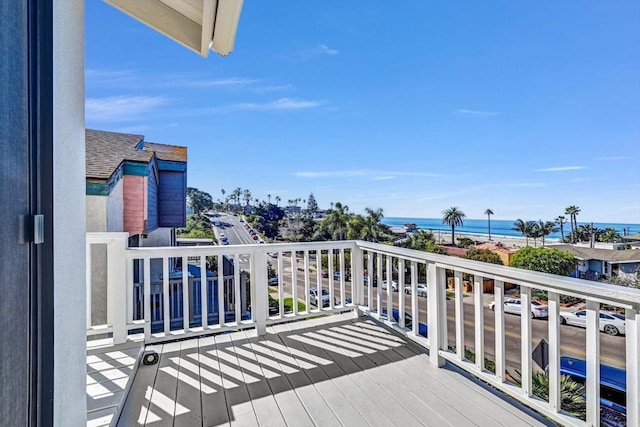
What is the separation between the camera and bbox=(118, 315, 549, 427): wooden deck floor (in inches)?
69.1

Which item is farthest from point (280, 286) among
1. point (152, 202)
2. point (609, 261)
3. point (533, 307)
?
point (609, 261)

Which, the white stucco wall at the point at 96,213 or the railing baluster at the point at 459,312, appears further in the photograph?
the white stucco wall at the point at 96,213

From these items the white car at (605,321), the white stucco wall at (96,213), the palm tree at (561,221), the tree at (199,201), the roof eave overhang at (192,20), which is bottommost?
the white car at (605,321)

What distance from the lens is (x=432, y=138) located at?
61.4ft

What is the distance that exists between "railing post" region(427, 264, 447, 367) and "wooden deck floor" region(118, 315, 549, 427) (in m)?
0.10

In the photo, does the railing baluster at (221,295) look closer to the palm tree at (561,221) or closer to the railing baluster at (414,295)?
the railing baluster at (414,295)

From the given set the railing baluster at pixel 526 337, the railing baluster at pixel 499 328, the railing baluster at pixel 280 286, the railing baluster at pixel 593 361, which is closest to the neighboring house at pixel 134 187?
the railing baluster at pixel 280 286

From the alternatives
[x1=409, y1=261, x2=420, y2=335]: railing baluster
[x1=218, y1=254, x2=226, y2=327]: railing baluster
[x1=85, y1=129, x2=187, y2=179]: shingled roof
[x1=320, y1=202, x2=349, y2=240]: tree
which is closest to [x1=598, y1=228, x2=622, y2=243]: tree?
[x1=409, y1=261, x2=420, y2=335]: railing baluster

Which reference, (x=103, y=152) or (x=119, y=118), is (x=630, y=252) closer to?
(x=103, y=152)

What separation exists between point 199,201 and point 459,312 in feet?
43.8

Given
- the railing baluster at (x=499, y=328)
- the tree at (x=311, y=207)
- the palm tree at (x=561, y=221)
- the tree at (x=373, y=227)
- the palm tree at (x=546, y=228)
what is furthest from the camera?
the tree at (x=311, y=207)

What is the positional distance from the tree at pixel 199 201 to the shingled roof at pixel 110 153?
17.7ft

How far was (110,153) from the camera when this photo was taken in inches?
197

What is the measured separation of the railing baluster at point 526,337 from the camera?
1.74m
